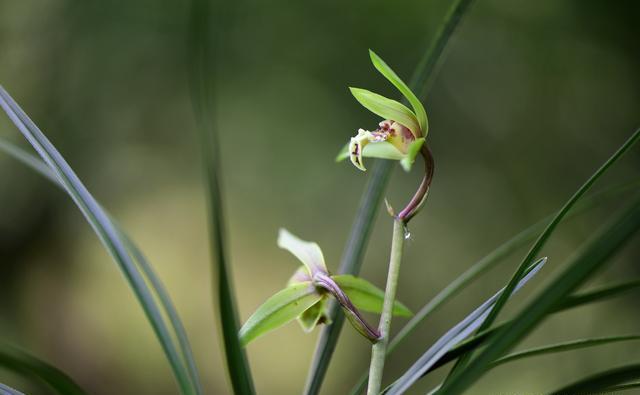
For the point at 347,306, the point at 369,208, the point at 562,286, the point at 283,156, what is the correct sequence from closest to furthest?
the point at 562,286
the point at 347,306
the point at 369,208
the point at 283,156

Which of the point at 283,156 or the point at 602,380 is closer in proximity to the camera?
the point at 602,380

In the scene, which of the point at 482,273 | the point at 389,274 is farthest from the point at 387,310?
the point at 482,273

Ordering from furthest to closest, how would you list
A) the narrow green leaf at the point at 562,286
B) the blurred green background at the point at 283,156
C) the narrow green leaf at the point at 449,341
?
the blurred green background at the point at 283,156
the narrow green leaf at the point at 449,341
the narrow green leaf at the point at 562,286

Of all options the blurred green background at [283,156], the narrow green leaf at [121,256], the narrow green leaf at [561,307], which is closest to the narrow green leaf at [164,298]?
the narrow green leaf at [121,256]

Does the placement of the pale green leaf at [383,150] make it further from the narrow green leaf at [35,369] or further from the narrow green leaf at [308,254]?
the narrow green leaf at [35,369]

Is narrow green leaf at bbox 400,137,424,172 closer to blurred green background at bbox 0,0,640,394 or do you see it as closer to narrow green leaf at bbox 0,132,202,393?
narrow green leaf at bbox 0,132,202,393

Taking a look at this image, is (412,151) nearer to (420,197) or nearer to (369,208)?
(420,197)

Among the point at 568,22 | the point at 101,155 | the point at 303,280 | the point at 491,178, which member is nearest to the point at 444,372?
the point at 491,178
